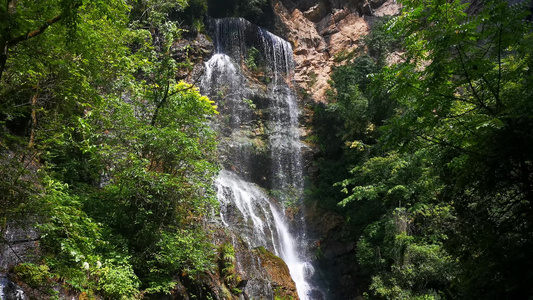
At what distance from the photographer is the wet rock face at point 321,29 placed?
1026 inches

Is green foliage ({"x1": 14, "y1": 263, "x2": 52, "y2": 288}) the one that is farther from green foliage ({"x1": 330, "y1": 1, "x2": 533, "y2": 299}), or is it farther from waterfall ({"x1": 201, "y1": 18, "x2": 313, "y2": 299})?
waterfall ({"x1": 201, "y1": 18, "x2": 313, "y2": 299})

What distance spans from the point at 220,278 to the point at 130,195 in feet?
11.8

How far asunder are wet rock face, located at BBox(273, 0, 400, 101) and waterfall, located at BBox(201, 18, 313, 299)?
1389mm

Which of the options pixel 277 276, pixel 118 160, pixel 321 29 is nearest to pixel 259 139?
pixel 277 276

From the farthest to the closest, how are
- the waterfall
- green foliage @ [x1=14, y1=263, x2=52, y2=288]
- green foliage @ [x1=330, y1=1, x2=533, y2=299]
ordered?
the waterfall → green foliage @ [x1=14, y1=263, x2=52, y2=288] → green foliage @ [x1=330, y1=1, x2=533, y2=299]

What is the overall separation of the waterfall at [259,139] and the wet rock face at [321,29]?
1389 mm

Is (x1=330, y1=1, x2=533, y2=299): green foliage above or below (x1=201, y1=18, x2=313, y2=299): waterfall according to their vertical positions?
below

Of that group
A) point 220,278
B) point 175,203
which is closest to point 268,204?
point 220,278

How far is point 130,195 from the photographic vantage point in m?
7.32

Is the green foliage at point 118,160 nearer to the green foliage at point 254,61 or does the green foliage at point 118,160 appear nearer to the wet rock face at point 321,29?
the green foliage at point 254,61

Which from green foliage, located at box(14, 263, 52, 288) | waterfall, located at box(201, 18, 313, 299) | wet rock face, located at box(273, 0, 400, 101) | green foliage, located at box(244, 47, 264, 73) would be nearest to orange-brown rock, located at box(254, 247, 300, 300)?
waterfall, located at box(201, 18, 313, 299)

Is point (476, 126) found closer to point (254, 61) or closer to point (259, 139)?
point (259, 139)

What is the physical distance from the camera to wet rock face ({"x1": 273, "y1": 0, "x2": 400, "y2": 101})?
26.0 meters

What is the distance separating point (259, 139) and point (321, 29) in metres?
13.7
